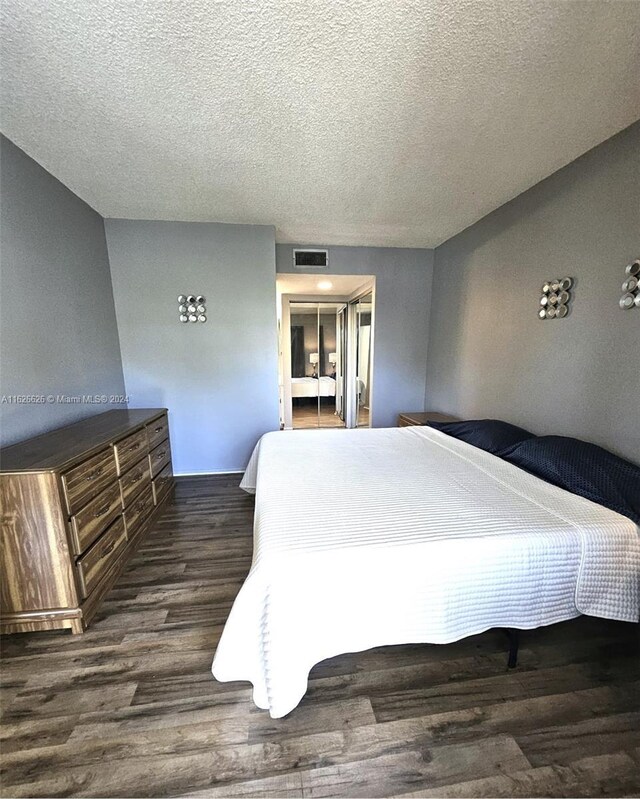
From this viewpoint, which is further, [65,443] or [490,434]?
[490,434]

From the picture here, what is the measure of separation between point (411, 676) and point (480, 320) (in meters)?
2.91

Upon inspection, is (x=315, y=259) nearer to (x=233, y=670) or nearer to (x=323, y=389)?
(x=323, y=389)

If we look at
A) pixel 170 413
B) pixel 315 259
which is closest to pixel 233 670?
pixel 170 413

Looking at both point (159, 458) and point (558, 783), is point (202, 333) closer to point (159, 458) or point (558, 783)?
point (159, 458)

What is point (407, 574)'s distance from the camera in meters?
1.17

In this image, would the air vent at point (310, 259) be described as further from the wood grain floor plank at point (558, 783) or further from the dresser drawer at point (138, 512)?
the wood grain floor plank at point (558, 783)

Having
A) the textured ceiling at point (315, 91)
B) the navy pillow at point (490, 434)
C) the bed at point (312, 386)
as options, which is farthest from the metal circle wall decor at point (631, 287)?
the bed at point (312, 386)

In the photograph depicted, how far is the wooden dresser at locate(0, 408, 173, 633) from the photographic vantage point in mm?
1466

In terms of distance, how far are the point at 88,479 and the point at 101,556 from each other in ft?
1.60

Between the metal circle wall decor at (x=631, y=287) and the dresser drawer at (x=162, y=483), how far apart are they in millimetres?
3574

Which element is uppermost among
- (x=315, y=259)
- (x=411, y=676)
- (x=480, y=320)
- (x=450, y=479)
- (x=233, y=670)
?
(x=315, y=259)

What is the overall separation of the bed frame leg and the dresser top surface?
2.31 meters

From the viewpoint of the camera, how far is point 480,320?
304 cm

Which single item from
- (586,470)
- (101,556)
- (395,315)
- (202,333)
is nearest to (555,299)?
(586,470)
